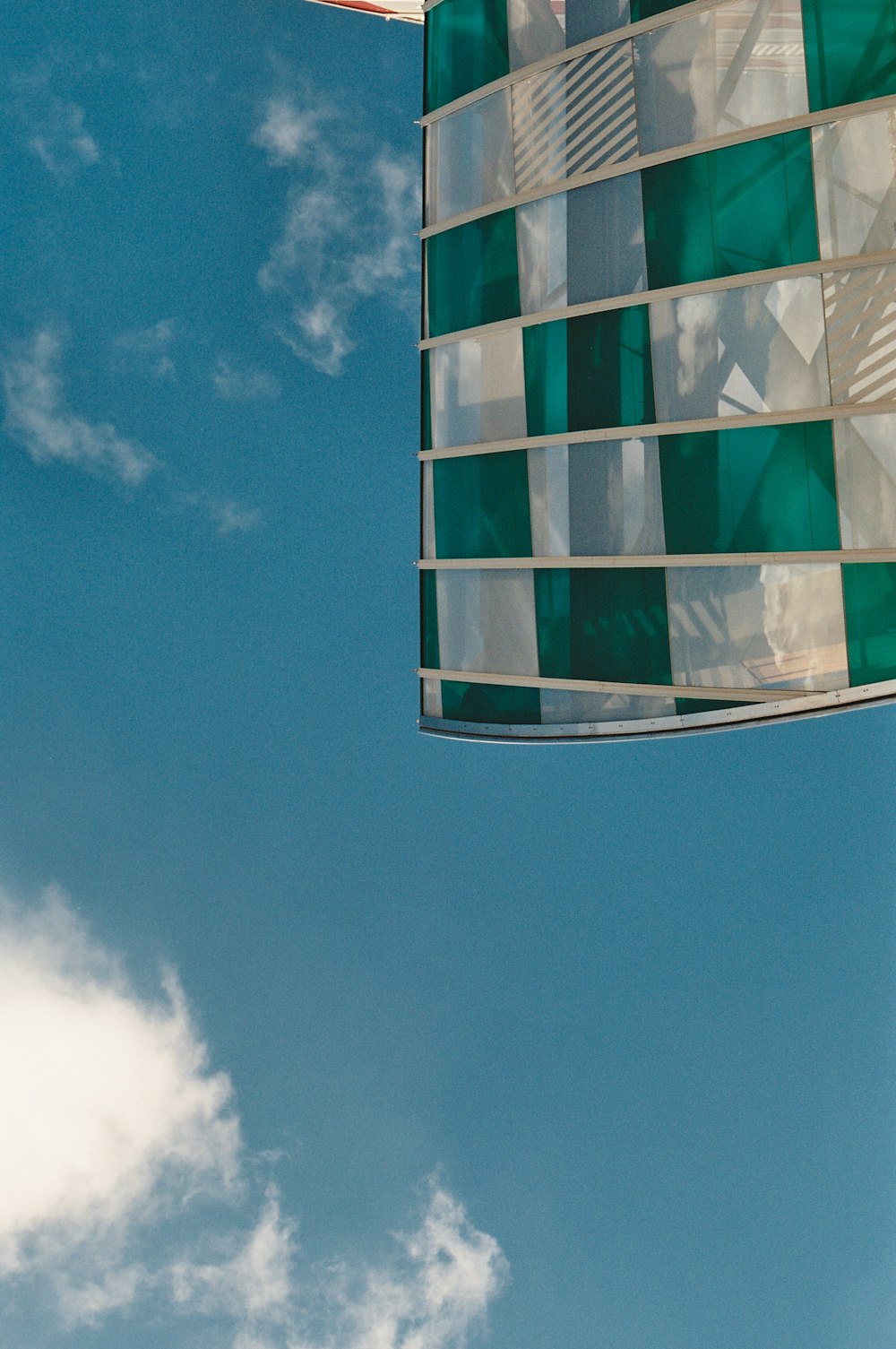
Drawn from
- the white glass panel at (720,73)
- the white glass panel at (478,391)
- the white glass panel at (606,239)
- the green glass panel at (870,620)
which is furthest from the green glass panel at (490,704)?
the white glass panel at (720,73)

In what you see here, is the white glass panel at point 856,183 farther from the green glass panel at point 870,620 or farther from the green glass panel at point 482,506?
the green glass panel at point 482,506

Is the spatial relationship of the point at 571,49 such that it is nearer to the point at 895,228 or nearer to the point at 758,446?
the point at 895,228

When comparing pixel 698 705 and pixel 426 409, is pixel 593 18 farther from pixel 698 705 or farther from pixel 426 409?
pixel 698 705

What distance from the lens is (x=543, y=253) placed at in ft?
50.7

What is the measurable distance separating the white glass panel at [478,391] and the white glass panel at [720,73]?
13.4ft

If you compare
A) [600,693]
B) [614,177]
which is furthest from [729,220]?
[600,693]

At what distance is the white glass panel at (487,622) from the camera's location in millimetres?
15766

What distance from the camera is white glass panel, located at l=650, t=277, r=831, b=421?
13.0 metres

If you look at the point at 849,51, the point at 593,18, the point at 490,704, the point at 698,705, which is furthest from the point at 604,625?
the point at 593,18

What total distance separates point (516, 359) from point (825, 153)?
5.73 m

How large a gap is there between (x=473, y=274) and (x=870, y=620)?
9.84m

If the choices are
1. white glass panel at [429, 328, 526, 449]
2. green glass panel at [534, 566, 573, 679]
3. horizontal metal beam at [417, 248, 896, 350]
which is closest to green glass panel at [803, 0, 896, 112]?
horizontal metal beam at [417, 248, 896, 350]

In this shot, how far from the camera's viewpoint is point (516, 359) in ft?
51.9

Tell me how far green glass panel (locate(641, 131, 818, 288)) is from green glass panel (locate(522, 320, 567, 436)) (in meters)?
1.96
